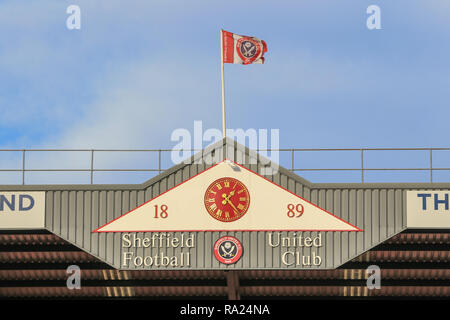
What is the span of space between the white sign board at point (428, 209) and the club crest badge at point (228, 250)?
739cm

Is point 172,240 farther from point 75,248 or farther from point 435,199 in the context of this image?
→ point 435,199

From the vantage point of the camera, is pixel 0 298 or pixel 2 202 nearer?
pixel 2 202

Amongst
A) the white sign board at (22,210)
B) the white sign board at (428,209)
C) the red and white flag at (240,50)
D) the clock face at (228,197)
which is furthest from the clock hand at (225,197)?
the white sign board at (22,210)

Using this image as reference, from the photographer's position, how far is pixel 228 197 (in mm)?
35344

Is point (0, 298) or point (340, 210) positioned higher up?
point (340, 210)

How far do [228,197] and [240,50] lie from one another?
264 inches

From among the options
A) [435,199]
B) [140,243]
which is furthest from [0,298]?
[435,199]

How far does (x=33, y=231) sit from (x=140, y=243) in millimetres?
4838

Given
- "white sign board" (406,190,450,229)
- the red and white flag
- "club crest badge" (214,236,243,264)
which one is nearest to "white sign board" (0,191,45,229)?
"club crest badge" (214,236,243,264)

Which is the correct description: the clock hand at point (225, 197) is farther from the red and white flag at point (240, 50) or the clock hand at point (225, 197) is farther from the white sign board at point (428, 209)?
the white sign board at point (428, 209)

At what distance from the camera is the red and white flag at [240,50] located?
3675 centimetres
